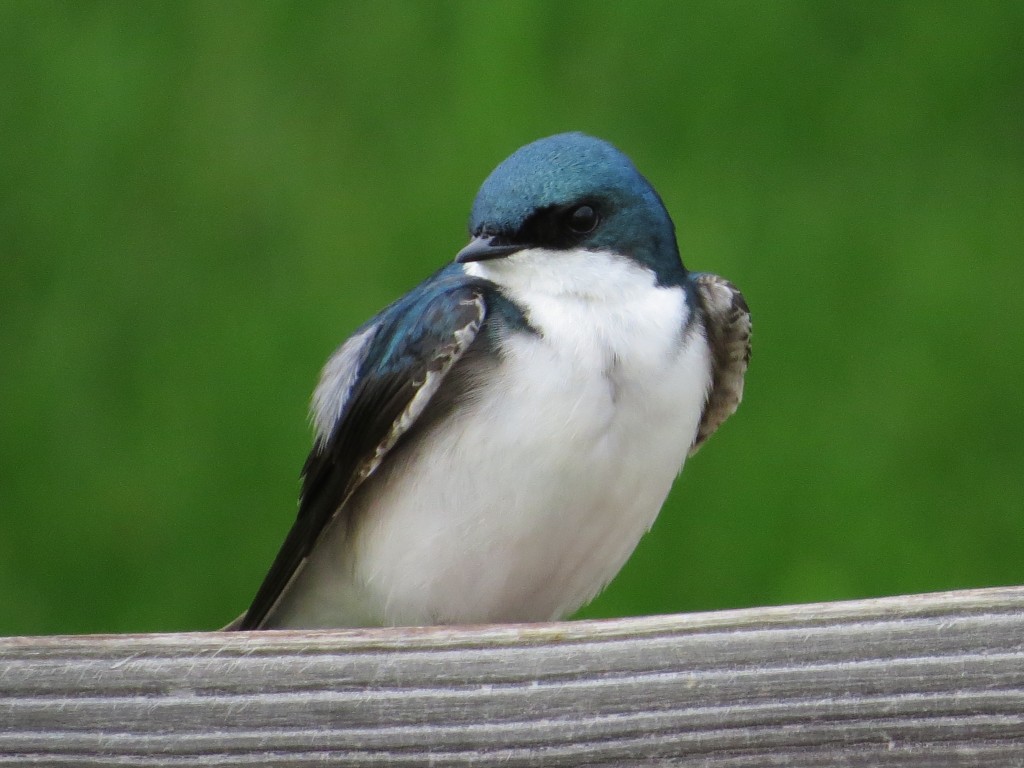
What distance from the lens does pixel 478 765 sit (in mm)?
1094

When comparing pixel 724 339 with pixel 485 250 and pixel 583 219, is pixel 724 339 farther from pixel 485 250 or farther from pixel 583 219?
pixel 485 250

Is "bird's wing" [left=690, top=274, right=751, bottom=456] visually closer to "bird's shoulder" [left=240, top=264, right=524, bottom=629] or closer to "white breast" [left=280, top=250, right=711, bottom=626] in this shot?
"white breast" [left=280, top=250, right=711, bottom=626]

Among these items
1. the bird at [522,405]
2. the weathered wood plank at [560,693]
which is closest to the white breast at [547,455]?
the bird at [522,405]

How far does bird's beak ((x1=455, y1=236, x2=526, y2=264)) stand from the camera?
168 centimetres

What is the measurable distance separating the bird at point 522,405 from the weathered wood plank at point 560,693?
572mm

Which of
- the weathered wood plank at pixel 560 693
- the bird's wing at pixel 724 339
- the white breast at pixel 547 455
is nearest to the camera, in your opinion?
the weathered wood plank at pixel 560 693

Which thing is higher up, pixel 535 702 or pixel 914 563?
pixel 535 702

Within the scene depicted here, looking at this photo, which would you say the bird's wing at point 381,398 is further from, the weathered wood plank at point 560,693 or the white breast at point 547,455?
the weathered wood plank at point 560,693

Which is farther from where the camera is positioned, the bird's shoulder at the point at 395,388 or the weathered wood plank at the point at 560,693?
the bird's shoulder at the point at 395,388

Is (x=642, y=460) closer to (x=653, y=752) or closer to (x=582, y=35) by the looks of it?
(x=653, y=752)

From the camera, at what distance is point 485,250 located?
1694 mm

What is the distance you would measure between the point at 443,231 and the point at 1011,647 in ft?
5.16

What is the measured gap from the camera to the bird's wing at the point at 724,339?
1905 millimetres

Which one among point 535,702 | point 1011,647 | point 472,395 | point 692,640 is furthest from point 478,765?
point 472,395
